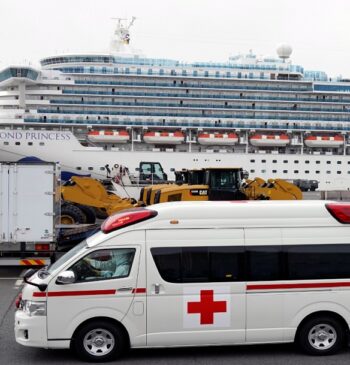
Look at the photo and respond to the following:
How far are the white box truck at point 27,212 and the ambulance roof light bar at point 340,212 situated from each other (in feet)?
19.2

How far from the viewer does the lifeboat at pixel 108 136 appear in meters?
40.8

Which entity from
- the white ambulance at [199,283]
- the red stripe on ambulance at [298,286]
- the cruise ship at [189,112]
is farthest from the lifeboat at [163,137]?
the red stripe on ambulance at [298,286]

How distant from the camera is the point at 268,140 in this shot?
1708 inches

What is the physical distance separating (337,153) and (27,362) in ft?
140

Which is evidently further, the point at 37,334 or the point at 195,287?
the point at 195,287

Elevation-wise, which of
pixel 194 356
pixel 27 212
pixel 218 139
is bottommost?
pixel 194 356

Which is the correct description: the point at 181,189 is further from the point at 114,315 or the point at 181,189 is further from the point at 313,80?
the point at 313,80

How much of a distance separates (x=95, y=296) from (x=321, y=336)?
2447mm

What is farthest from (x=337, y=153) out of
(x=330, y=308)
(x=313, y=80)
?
(x=330, y=308)

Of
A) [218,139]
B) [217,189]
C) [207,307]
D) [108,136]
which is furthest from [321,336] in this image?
[218,139]

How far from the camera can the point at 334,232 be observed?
6.02m

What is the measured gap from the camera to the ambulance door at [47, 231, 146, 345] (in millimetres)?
5629

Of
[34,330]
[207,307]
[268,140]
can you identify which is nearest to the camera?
[34,330]

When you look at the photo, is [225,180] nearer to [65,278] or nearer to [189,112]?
[65,278]
